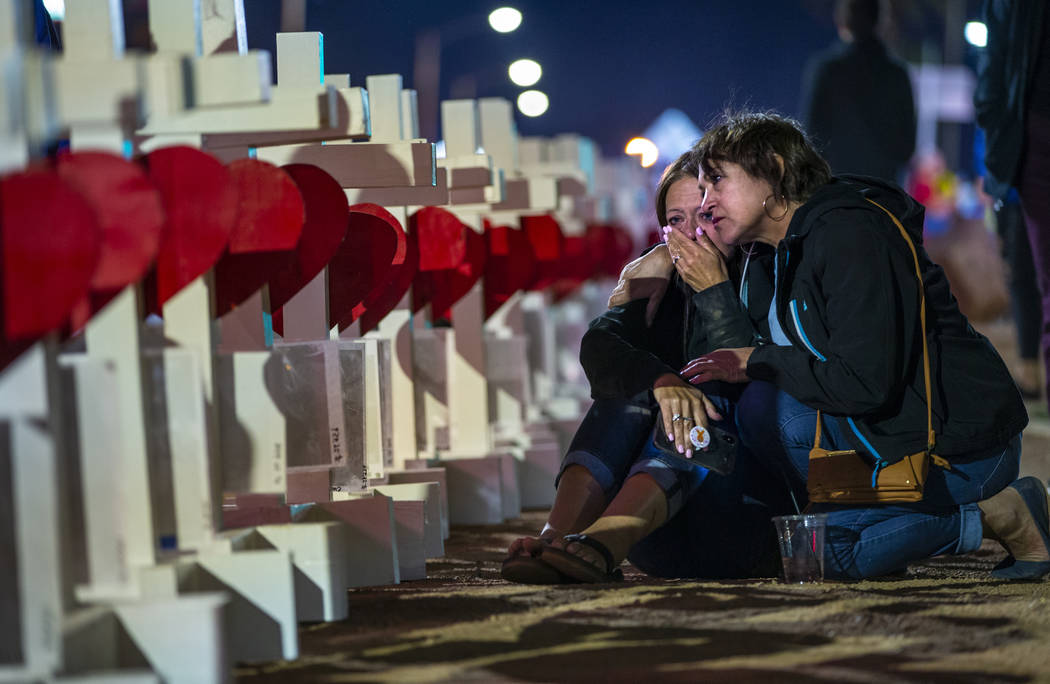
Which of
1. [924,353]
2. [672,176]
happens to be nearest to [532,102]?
[672,176]

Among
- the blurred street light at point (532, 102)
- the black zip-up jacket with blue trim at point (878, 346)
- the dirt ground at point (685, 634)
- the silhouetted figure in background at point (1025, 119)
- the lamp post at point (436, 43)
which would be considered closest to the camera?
the dirt ground at point (685, 634)

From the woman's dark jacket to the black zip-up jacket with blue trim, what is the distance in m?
0.14

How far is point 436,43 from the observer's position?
988 centimetres

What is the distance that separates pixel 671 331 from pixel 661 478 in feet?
1.53

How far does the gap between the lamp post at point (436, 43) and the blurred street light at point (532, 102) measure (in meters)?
0.60

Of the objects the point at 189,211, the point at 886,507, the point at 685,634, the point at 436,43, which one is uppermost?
the point at 436,43

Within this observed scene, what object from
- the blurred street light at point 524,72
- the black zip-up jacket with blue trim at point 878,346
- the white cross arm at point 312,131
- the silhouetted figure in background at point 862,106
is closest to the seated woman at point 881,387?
the black zip-up jacket with blue trim at point 878,346

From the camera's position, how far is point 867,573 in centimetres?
223

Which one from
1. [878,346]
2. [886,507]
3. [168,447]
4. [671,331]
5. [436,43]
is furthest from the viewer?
[436,43]

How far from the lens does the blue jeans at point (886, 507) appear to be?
7.30 feet

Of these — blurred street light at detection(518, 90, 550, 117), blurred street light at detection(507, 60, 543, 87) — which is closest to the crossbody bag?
blurred street light at detection(507, 60, 543, 87)

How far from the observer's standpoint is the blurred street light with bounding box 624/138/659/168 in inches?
445

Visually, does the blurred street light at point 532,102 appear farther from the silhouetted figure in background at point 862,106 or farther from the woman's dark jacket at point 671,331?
the woman's dark jacket at point 671,331

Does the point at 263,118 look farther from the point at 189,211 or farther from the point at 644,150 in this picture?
the point at 644,150
